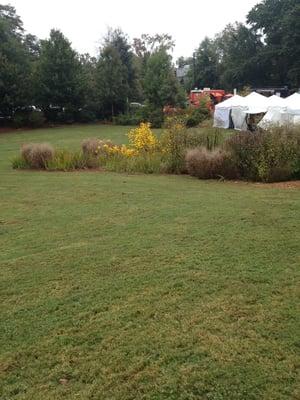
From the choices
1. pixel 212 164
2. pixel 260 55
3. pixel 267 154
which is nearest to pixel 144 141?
pixel 212 164

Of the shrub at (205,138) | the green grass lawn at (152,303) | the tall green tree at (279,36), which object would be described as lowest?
the green grass lawn at (152,303)

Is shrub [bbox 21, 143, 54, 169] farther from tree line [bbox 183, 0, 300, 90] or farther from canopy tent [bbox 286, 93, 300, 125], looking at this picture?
tree line [bbox 183, 0, 300, 90]

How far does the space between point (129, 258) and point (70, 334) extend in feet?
4.75

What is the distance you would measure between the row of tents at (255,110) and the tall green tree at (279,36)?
86.2ft

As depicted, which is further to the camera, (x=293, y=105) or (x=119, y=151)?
(x=293, y=105)

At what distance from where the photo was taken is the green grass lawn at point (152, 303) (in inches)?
97.8

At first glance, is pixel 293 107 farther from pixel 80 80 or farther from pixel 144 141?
pixel 80 80

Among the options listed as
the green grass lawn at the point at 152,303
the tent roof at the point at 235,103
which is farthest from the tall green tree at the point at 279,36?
the green grass lawn at the point at 152,303

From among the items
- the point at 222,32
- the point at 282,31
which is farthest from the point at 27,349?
the point at 222,32

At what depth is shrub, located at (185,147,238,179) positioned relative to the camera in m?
9.65

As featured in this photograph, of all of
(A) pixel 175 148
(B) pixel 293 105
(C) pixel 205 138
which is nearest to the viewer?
(A) pixel 175 148

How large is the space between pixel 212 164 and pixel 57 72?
25895mm

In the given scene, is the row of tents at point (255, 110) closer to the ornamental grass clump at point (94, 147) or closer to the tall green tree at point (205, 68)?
the ornamental grass clump at point (94, 147)

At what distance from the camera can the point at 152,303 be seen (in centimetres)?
336
